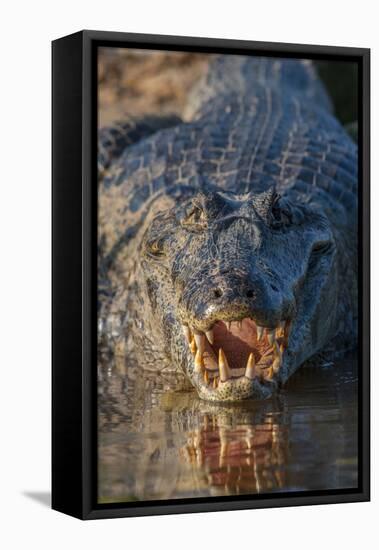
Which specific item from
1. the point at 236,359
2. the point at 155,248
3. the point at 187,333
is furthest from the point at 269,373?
the point at 155,248

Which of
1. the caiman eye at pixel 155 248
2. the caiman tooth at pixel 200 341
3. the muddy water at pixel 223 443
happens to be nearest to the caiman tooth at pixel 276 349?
the muddy water at pixel 223 443

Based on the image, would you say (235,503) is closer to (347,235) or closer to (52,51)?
(52,51)

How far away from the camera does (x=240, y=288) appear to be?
7258 mm

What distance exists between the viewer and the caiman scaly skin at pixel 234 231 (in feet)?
24.5

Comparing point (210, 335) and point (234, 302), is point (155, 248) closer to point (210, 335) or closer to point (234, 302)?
point (210, 335)

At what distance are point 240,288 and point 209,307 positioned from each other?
0.61 ft

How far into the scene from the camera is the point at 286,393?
7.91 m

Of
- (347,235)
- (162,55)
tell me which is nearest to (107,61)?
(162,55)

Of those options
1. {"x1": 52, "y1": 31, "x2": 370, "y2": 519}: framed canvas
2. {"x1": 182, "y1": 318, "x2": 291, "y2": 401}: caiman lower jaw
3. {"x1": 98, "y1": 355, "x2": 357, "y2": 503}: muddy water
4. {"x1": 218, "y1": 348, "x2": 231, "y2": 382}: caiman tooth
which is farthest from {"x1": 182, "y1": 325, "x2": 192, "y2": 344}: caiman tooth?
{"x1": 98, "y1": 355, "x2": 357, "y2": 503}: muddy water

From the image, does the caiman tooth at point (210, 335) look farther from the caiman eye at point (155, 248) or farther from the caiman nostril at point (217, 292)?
the caiman eye at point (155, 248)

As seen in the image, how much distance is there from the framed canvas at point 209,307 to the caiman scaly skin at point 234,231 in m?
0.02

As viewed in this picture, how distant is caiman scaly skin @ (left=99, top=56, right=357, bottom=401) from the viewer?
294 inches

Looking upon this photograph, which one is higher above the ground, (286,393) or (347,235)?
(347,235)

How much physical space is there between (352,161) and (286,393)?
10.4ft
